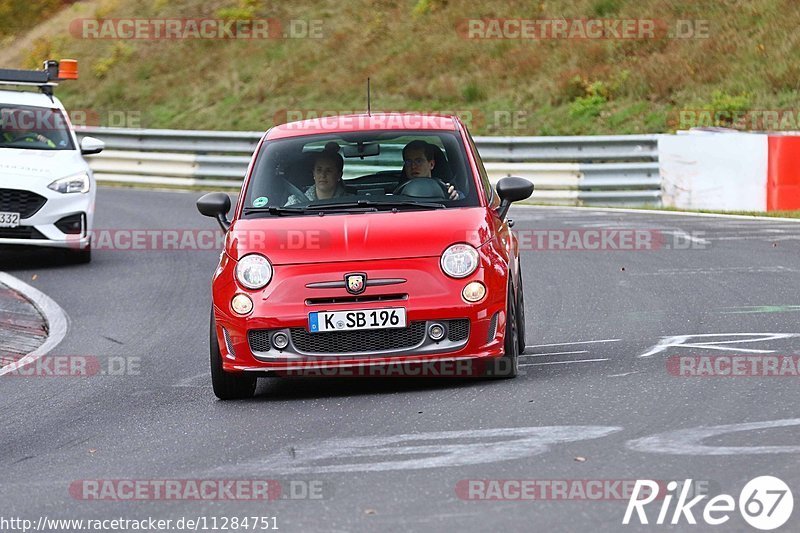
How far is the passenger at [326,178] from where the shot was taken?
925cm

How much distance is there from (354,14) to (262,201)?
28403 mm

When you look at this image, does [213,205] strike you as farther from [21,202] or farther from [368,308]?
[21,202]

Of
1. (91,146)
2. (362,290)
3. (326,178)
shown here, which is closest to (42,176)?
(91,146)

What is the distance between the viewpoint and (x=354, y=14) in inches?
1458

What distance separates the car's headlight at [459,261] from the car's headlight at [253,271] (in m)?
0.97

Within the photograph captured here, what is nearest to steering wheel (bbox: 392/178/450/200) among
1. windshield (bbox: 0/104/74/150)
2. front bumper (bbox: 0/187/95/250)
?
front bumper (bbox: 0/187/95/250)

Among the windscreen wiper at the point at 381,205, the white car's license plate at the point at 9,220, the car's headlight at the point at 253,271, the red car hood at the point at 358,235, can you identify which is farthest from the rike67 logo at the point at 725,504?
the white car's license plate at the point at 9,220

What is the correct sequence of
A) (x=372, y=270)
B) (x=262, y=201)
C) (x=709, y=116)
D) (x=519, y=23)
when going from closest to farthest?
(x=372, y=270) → (x=262, y=201) → (x=709, y=116) → (x=519, y=23)

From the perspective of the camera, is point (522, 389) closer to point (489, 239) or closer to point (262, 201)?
point (489, 239)

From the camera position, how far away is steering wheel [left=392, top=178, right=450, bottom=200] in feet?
30.1

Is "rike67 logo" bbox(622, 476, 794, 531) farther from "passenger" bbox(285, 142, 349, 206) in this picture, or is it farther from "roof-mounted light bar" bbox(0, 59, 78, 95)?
"roof-mounted light bar" bbox(0, 59, 78, 95)

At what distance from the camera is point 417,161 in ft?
30.8

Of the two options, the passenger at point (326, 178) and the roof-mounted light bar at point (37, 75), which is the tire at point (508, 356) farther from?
the roof-mounted light bar at point (37, 75)

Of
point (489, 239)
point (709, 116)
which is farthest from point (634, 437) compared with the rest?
point (709, 116)
